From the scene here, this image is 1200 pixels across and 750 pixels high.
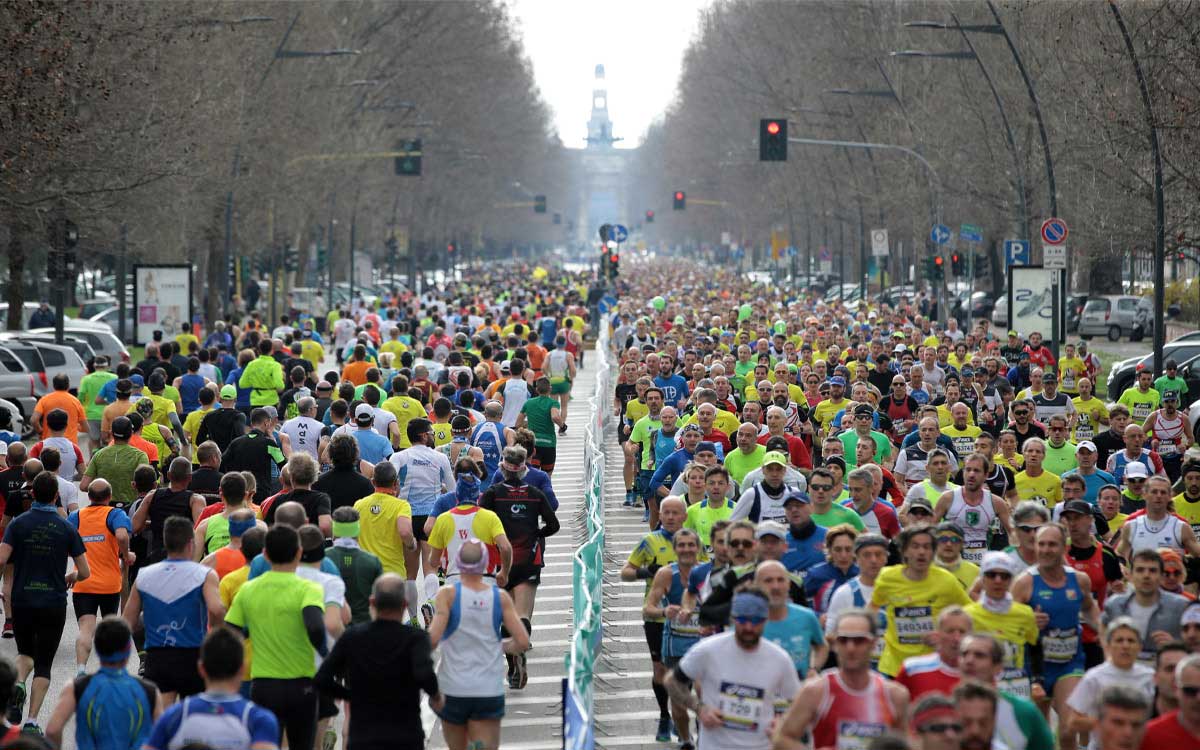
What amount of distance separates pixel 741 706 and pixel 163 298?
29.7 m

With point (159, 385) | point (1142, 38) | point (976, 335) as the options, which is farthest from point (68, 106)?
point (1142, 38)

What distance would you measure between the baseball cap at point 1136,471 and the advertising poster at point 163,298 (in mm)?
24306

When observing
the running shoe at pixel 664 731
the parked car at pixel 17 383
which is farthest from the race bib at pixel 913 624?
the parked car at pixel 17 383

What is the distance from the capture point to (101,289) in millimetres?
80438

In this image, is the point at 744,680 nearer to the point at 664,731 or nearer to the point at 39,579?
the point at 664,731

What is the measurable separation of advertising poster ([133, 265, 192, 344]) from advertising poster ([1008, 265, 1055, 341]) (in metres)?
14.7

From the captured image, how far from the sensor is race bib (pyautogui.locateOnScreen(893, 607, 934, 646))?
8977mm

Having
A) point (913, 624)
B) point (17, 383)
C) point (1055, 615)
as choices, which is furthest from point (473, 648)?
point (17, 383)

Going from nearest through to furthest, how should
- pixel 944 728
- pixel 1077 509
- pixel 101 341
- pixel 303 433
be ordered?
1. pixel 944 728
2. pixel 1077 509
3. pixel 303 433
4. pixel 101 341

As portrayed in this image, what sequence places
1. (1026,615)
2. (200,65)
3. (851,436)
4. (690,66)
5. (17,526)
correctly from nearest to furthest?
(1026,615), (17,526), (851,436), (200,65), (690,66)

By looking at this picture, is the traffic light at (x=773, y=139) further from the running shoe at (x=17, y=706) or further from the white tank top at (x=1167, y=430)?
the running shoe at (x=17, y=706)

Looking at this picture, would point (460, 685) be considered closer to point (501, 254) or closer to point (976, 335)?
point (976, 335)

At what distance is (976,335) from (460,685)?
20325mm

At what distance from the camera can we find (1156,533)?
1157cm
